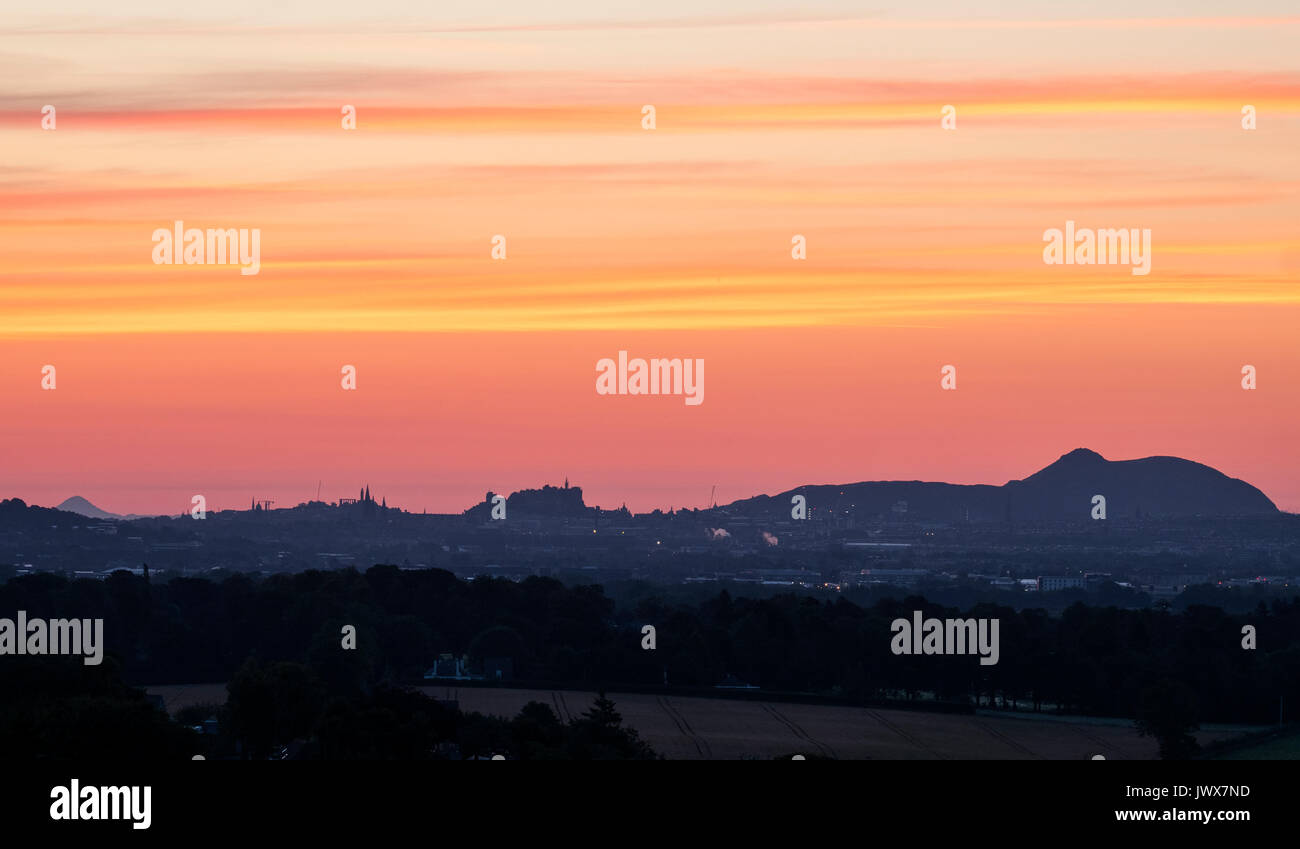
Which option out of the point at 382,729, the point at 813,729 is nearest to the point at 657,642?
the point at 813,729

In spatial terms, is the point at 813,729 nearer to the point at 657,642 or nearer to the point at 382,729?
the point at 657,642

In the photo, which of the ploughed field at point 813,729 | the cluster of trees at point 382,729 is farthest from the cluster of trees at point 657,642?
the cluster of trees at point 382,729

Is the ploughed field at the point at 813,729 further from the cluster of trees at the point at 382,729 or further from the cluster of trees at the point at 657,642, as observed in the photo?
the cluster of trees at the point at 382,729

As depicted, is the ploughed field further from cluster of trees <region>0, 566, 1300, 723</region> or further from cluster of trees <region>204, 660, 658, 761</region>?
cluster of trees <region>204, 660, 658, 761</region>
